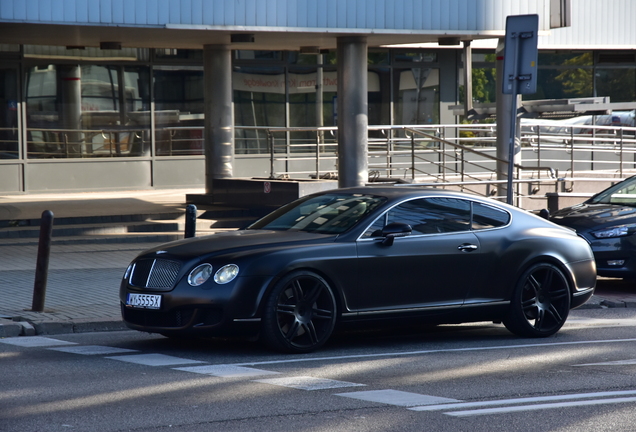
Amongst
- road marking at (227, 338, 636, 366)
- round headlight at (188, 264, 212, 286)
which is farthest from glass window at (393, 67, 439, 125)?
round headlight at (188, 264, 212, 286)

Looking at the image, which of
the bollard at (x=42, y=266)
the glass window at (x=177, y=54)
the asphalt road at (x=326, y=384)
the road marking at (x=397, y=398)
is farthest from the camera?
the glass window at (x=177, y=54)

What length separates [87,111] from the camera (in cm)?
2362

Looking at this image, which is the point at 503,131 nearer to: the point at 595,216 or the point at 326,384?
the point at 595,216

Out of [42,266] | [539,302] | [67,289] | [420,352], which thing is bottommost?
[420,352]

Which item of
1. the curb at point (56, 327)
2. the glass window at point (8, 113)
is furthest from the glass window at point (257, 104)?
the curb at point (56, 327)

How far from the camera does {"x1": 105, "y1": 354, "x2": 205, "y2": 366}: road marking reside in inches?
316

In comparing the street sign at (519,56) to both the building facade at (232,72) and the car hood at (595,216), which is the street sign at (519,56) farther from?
the building facade at (232,72)

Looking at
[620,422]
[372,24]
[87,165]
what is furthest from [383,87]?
[620,422]

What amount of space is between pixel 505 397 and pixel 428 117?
2170cm

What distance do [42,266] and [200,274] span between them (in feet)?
9.30

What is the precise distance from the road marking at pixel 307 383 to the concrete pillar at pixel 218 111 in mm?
13285

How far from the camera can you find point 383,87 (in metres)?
27.5

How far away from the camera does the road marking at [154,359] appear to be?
8.02m

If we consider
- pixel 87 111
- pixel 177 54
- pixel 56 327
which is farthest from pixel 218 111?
pixel 56 327
